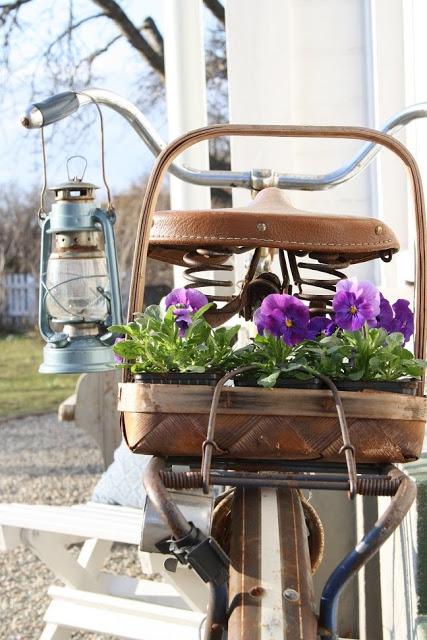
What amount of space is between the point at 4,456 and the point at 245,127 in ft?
23.9

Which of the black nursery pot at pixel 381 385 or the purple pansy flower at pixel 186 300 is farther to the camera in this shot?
the purple pansy flower at pixel 186 300

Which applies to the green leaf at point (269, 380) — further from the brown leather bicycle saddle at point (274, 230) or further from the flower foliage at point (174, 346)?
the brown leather bicycle saddle at point (274, 230)

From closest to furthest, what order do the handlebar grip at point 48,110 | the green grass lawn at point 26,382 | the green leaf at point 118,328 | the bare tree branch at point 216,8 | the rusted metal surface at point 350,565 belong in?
the rusted metal surface at point 350,565
the green leaf at point 118,328
the handlebar grip at point 48,110
the bare tree branch at point 216,8
the green grass lawn at point 26,382

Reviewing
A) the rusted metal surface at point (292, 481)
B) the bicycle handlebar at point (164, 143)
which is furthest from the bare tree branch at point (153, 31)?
the rusted metal surface at point (292, 481)

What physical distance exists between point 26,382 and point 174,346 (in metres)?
9.48

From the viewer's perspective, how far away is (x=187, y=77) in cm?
329

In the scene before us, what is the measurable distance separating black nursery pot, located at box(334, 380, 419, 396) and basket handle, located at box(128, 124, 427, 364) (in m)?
0.11

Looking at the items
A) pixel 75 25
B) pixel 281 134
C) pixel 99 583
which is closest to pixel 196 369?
pixel 281 134

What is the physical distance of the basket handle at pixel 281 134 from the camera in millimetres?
1357

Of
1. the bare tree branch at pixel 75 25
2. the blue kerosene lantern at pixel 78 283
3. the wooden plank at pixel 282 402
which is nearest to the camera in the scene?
the wooden plank at pixel 282 402

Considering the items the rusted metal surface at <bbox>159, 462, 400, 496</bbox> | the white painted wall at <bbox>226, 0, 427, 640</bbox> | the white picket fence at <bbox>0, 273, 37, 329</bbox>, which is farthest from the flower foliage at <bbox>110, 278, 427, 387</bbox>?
the white picket fence at <bbox>0, 273, 37, 329</bbox>

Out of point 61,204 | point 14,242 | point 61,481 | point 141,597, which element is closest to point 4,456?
point 61,481

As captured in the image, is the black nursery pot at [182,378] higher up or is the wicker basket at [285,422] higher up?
the black nursery pot at [182,378]

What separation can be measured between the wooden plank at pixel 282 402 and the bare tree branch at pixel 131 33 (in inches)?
293
